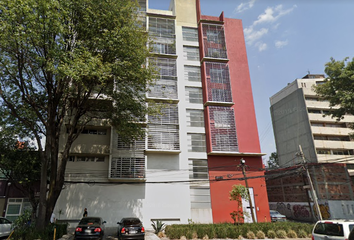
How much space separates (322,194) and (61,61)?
112 feet

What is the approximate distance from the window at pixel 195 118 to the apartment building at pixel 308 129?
61.9ft

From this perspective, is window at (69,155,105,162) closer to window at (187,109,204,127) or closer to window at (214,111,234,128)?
window at (187,109,204,127)

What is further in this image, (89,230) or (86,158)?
(86,158)

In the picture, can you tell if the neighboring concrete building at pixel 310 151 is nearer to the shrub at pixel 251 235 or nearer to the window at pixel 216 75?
the window at pixel 216 75

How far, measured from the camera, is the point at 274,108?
47.4 meters

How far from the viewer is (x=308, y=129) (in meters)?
38.6

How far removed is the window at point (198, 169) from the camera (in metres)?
22.8

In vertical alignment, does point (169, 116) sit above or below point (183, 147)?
above

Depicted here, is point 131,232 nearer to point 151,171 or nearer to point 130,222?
point 130,222

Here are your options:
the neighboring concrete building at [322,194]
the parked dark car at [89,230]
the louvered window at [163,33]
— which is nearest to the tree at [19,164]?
the parked dark car at [89,230]

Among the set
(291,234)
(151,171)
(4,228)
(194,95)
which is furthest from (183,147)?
(4,228)

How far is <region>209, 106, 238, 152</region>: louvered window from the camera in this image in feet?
77.0

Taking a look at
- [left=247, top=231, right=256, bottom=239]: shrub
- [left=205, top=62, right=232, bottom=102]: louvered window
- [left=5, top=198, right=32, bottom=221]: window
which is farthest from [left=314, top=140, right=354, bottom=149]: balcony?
[left=5, top=198, right=32, bottom=221]: window

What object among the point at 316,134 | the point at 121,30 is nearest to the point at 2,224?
the point at 121,30
